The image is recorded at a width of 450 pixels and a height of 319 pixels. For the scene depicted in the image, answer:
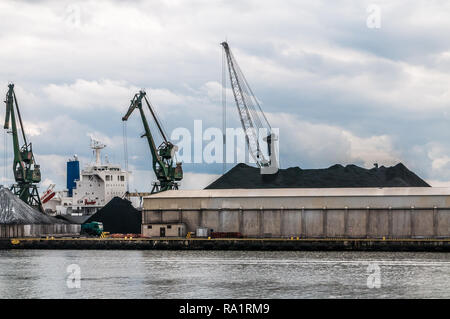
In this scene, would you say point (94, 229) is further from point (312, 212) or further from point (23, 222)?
point (312, 212)

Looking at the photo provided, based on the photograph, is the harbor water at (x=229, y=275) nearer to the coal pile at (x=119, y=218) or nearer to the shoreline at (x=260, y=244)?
the shoreline at (x=260, y=244)

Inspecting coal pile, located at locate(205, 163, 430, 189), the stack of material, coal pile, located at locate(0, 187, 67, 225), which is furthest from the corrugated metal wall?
coal pile, located at locate(205, 163, 430, 189)

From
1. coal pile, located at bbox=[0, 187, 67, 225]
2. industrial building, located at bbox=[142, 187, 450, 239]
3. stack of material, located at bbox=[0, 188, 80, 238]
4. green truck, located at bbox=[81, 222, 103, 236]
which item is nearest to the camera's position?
industrial building, located at bbox=[142, 187, 450, 239]

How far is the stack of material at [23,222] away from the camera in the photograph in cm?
10119

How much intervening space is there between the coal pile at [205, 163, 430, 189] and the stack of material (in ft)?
68.0

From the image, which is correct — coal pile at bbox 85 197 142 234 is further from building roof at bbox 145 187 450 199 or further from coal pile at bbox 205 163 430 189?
building roof at bbox 145 187 450 199

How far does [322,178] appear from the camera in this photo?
371 ft

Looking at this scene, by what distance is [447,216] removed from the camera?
84.9m

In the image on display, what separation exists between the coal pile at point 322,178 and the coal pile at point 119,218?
36.5 feet

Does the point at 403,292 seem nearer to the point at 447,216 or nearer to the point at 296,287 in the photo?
the point at 296,287

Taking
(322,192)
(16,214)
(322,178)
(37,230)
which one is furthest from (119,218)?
(322,192)

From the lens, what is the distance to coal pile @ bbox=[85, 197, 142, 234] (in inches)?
4397
